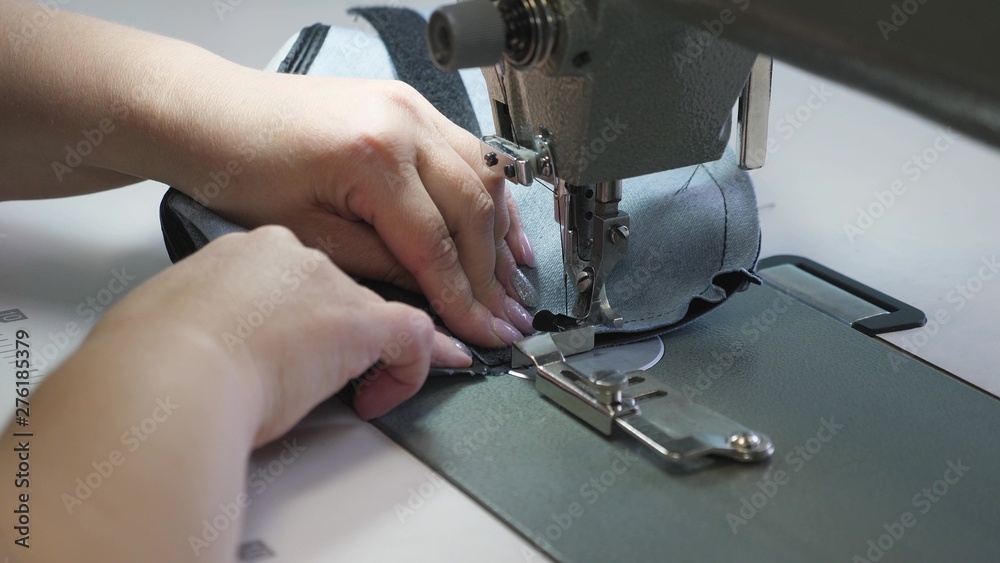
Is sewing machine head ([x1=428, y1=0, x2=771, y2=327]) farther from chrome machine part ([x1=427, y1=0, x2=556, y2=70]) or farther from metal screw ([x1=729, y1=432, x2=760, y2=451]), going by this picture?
metal screw ([x1=729, y1=432, x2=760, y2=451])

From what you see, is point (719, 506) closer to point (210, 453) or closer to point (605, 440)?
point (605, 440)

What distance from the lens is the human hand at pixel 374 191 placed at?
3.19 ft

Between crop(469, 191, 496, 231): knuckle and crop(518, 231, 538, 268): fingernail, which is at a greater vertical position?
crop(469, 191, 496, 231): knuckle

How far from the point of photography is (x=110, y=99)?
1.05 m

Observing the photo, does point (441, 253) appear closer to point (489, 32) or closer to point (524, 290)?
point (524, 290)

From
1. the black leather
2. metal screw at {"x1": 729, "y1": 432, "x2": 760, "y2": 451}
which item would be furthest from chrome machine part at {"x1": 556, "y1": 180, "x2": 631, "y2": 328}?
metal screw at {"x1": 729, "y1": 432, "x2": 760, "y2": 451}

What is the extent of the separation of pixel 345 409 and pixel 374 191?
0.22m

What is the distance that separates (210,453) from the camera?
2.13ft

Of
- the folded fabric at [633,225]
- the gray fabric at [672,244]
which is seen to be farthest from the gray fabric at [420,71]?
the gray fabric at [672,244]

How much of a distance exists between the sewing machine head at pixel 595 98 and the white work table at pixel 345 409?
21 centimetres

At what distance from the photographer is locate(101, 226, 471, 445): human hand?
2.31 feet

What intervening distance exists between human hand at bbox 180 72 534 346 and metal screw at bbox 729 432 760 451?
0.89ft

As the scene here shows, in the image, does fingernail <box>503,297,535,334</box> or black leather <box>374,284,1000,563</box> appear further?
fingernail <box>503,297,535,334</box>

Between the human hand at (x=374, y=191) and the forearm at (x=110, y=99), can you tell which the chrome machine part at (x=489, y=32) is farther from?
the forearm at (x=110, y=99)
